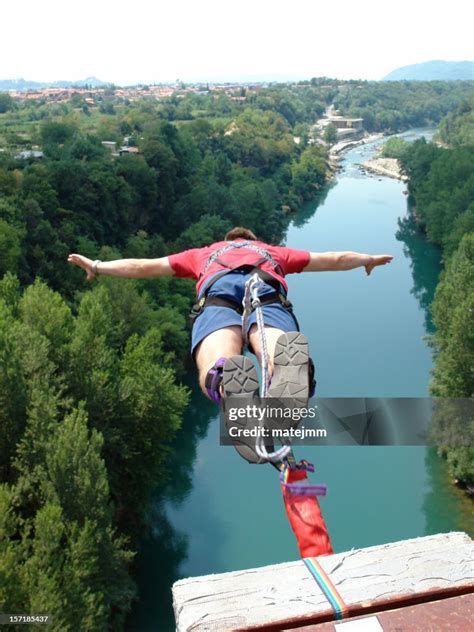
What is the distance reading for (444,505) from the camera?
14.6 meters

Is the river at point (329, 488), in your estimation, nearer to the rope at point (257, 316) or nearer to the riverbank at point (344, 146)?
the rope at point (257, 316)

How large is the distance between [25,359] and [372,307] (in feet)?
56.4

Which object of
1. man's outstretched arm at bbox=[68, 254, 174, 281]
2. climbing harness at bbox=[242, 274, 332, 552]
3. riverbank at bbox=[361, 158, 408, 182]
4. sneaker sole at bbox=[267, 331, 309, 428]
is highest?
man's outstretched arm at bbox=[68, 254, 174, 281]

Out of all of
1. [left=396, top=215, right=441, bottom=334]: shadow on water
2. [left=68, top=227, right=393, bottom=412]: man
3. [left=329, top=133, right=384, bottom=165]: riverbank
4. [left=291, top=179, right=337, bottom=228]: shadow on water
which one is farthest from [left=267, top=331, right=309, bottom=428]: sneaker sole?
[left=329, top=133, right=384, bottom=165]: riverbank

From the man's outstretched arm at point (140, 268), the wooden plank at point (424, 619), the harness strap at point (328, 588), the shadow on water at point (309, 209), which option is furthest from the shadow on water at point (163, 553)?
the shadow on water at point (309, 209)

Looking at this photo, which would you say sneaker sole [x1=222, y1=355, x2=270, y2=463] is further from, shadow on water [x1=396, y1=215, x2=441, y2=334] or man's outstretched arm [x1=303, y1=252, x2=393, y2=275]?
shadow on water [x1=396, y1=215, x2=441, y2=334]

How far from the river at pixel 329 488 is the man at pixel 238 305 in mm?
10127

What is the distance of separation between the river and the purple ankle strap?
10.5m

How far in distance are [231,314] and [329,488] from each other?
1278 cm

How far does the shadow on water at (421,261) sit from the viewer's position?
27.6 metres

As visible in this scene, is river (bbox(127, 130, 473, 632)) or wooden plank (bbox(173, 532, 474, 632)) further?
river (bbox(127, 130, 473, 632))

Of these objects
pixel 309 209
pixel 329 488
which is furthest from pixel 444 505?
pixel 309 209

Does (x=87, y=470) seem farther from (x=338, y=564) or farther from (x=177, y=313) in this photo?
(x=177, y=313)

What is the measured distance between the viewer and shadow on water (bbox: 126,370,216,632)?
12172 millimetres
